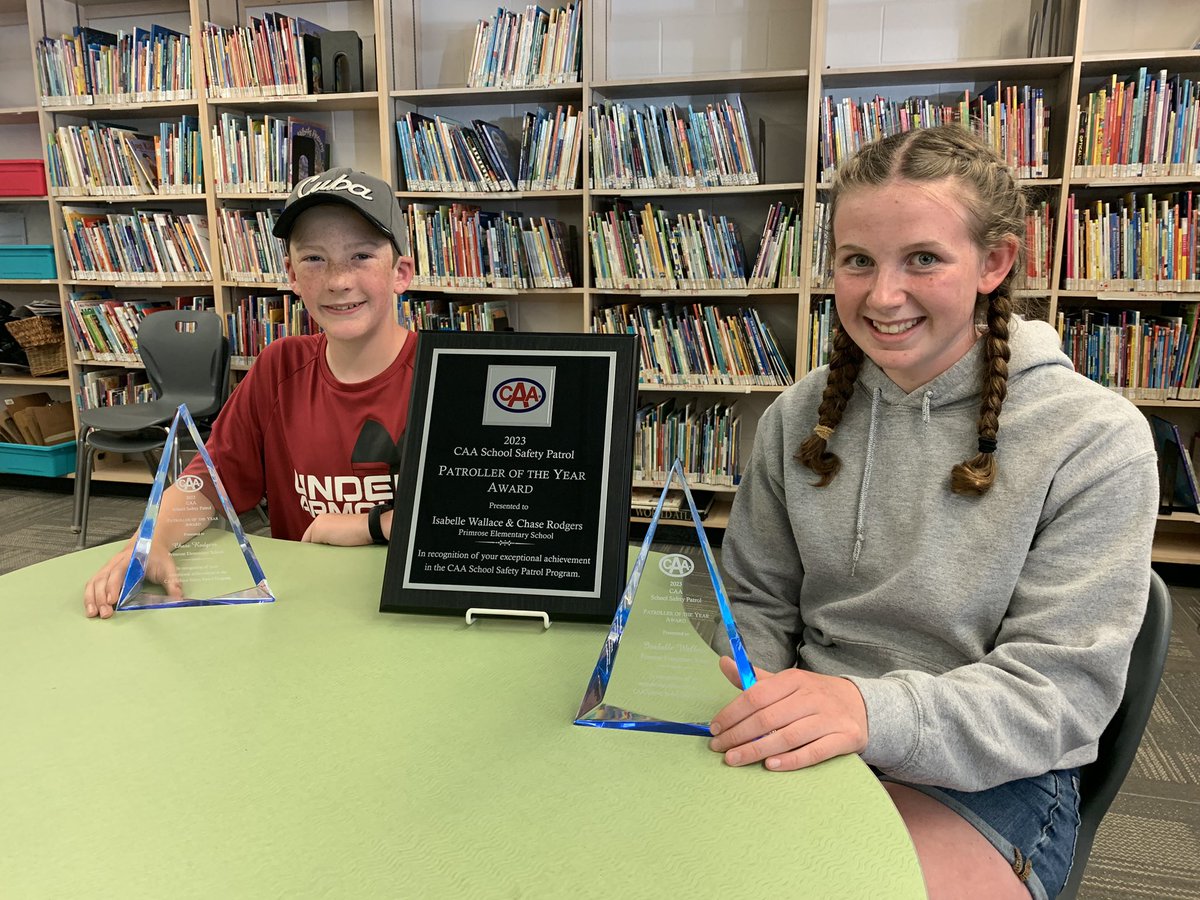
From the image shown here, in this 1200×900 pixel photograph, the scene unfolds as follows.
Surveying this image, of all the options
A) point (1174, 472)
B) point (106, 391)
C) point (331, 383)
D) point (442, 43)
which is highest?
point (442, 43)

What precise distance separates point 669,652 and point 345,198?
0.90 m

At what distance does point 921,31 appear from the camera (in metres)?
3.17

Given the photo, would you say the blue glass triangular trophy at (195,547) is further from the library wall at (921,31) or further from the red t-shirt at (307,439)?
the library wall at (921,31)

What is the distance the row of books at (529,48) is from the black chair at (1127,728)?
114 inches

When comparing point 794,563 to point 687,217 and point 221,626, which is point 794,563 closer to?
point 221,626

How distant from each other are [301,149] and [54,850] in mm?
3470

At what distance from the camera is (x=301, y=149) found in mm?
3572

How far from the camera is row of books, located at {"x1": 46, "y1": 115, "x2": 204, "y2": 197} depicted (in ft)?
12.3

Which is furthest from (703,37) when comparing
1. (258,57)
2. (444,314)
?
(258,57)

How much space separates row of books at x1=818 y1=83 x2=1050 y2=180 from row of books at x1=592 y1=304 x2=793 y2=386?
25.0 inches

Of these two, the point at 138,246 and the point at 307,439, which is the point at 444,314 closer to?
the point at 138,246

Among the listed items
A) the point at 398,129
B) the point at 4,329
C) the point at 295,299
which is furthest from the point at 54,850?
the point at 4,329

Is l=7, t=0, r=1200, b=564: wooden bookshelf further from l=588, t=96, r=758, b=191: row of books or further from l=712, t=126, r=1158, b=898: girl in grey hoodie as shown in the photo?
l=712, t=126, r=1158, b=898: girl in grey hoodie

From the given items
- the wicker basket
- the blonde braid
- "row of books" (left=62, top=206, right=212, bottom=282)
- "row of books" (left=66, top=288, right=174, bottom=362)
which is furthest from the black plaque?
the wicker basket
